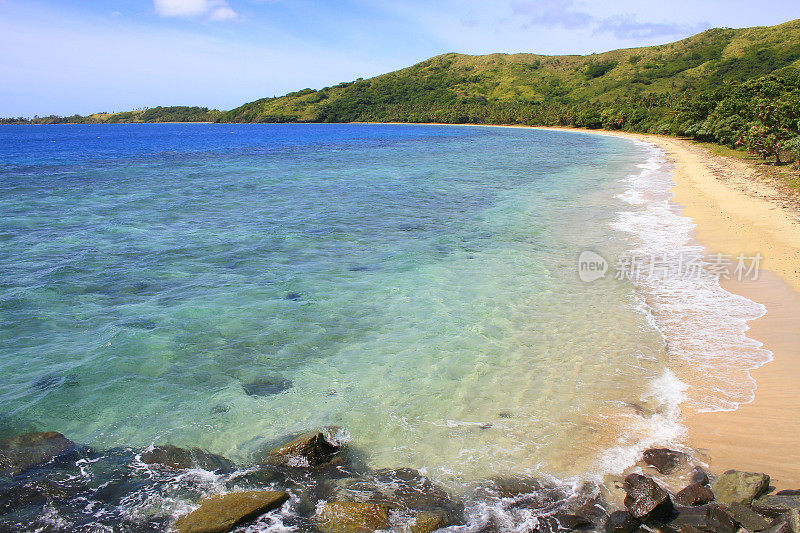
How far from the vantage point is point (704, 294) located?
1234 centimetres

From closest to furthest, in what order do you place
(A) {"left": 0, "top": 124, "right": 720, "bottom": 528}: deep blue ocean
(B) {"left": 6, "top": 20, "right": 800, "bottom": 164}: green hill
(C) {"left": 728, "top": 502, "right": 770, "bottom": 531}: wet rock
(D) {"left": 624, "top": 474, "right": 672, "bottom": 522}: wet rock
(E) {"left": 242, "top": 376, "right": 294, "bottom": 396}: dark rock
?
(C) {"left": 728, "top": 502, "right": 770, "bottom": 531}: wet rock, (D) {"left": 624, "top": 474, "right": 672, "bottom": 522}: wet rock, (A) {"left": 0, "top": 124, "right": 720, "bottom": 528}: deep blue ocean, (E) {"left": 242, "top": 376, "right": 294, "bottom": 396}: dark rock, (B) {"left": 6, "top": 20, "right": 800, "bottom": 164}: green hill

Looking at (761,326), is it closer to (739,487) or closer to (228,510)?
(739,487)

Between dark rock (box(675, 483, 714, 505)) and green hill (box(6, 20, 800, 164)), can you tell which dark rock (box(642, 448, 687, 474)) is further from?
green hill (box(6, 20, 800, 164))

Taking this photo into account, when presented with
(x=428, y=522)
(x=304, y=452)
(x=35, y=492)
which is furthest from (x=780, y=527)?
(x=35, y=492)

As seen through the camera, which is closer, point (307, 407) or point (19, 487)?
point (19, 487)

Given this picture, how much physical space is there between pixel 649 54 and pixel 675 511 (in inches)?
7928

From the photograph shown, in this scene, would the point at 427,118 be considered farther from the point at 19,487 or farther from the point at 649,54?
the point at 19,487

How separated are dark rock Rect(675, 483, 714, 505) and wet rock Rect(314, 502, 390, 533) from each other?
3.28 m

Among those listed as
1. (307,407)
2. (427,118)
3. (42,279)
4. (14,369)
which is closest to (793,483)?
(307,407)

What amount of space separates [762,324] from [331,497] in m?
9.68

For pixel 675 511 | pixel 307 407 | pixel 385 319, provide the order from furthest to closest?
pixel 385 319, pixel 307 407, pixel 675 511

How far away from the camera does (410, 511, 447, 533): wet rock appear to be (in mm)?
5312

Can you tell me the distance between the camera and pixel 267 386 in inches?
338

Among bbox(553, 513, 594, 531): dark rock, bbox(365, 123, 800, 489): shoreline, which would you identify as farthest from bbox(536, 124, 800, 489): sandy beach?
bbox(553, 513, 594, 531): dark rock
